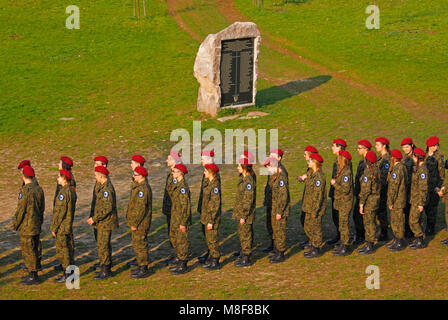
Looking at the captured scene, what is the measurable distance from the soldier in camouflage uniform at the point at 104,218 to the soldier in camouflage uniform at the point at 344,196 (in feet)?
13.4

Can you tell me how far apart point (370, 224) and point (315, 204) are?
1.13 metres

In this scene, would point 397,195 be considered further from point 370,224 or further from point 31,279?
point 31,279

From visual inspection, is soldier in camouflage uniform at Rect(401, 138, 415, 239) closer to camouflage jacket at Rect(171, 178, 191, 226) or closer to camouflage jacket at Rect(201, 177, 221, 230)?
camouflage jacket at Rect(201, 177, 221, 230)

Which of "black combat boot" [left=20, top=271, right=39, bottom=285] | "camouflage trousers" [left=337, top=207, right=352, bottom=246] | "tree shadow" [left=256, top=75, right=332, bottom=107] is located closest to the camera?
"black combat boot" [left=20, top=271, right=39, bottom=285]

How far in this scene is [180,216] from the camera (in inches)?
464

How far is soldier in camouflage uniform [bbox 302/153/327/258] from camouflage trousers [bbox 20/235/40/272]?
4.75 metres

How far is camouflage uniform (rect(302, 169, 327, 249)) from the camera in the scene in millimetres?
12172

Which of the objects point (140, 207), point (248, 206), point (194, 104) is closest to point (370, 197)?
point (248, 206)

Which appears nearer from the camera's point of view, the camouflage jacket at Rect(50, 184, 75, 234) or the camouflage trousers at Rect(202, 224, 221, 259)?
the camouflage jacket at Rect(50, 184, 75, 234)

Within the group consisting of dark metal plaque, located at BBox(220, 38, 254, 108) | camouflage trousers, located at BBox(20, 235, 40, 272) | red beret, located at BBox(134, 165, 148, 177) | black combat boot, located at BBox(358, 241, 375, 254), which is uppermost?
dark metal plaque, located at BBox(220, 38, 254, 108)

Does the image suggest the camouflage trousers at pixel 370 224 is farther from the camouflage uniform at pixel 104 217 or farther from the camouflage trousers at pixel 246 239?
the camouflage uniform at pixel 104 217

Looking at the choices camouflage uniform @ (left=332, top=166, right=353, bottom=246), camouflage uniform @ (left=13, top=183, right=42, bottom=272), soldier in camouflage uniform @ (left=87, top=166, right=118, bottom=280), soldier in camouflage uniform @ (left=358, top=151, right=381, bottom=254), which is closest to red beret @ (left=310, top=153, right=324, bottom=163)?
camouflage uniform @ (left=332, top=166, right=353, bottom=246)

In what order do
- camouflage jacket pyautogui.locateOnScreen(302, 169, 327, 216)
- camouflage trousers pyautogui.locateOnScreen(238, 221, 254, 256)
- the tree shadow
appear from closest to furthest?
1. camouflage trousers pyautogui.locateOnScreen(238, 221, 254, 256)
2. camouflage jacket pyautogui.locateOnScreen(302, 169, 327, 216)
3. the tree shadow

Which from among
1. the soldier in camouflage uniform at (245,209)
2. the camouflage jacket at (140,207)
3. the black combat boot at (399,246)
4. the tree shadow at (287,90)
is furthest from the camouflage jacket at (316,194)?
the tree shadow at (287,90)
